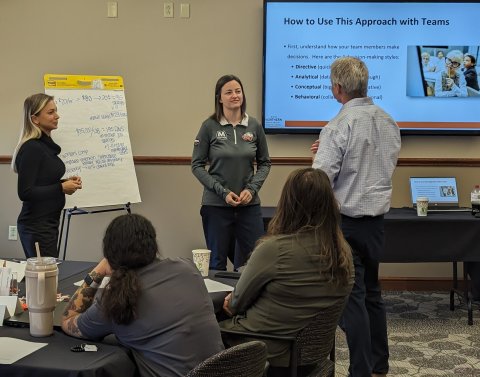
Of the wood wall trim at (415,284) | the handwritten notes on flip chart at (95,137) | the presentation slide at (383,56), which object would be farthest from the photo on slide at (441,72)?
the handwritten notes on flip chart at (95,137)

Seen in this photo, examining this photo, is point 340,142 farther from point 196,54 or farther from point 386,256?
point 196,54

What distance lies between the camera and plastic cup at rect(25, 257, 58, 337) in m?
1.81

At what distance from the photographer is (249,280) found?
2.12m

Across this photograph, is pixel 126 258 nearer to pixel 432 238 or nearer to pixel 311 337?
pixel 311 337

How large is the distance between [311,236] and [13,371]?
1.01 metres

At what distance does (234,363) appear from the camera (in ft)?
5.07

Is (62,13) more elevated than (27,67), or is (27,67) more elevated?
(62,13)

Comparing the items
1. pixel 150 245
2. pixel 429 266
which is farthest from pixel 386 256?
pixel 150 245

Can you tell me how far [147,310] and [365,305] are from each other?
146 centimetres

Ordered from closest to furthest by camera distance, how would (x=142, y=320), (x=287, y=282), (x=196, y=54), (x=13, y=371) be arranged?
1. (x=13, y=371)
2. (x=142, y=320)
3. (x=287, y=282)
4. (x=196, y=54)

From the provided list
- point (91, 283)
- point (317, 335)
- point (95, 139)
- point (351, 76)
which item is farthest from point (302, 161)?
point (91, 283)

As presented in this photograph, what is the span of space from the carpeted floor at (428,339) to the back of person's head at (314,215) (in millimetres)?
1339

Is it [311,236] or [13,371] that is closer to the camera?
[13,371]

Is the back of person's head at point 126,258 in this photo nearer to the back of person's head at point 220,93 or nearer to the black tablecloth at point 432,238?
the back of person's head at point 220,93
